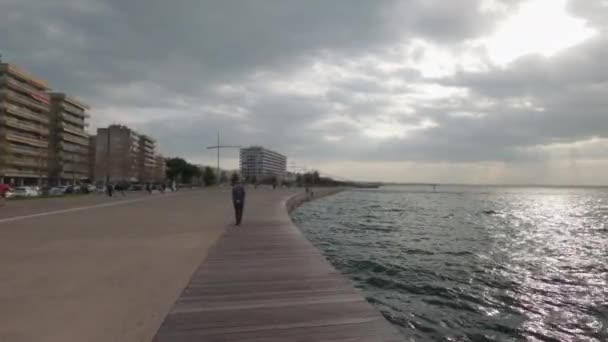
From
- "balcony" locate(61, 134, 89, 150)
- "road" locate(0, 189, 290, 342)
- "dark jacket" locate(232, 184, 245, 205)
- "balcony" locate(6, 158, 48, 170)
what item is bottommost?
"road" locate(0, 189, 290, 342)

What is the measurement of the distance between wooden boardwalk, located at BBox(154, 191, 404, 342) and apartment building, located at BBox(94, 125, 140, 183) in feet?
230

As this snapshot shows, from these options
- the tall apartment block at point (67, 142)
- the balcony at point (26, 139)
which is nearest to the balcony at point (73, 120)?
the tall apartment block at point (67, 142)

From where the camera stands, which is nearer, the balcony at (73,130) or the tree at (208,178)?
the balcony at (73,130)

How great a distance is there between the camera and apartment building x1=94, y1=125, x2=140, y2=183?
72.6 metres

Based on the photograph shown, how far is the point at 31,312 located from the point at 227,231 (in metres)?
6.91

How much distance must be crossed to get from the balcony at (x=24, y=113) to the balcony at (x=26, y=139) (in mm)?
3608

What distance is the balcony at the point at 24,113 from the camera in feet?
223

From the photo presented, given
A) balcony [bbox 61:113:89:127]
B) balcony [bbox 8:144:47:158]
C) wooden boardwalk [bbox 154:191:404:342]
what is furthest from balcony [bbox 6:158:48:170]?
wooden boardwalk [bbox 154:191:404:342]

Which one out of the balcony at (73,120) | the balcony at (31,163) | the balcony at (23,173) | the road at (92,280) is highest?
the balcony at (73,120)

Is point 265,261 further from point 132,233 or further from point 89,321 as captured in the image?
point 132,233

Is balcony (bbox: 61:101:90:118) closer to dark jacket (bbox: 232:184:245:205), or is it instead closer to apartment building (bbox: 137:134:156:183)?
apartment building (bbox: 137:134:156:183)

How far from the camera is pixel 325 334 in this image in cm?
391

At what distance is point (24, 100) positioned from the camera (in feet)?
241

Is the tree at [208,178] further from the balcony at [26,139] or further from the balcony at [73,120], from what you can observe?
the balcony at [26,139]
